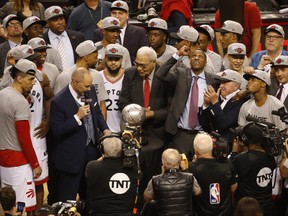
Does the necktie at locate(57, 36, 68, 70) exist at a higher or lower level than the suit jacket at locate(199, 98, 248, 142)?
higher

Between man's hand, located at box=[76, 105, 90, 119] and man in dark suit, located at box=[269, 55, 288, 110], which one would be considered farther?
man in dark suit, located at box=[269, 55, 288, 110]

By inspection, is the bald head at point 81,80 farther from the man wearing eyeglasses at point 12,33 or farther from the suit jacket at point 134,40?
the suit jacket at point 134,40

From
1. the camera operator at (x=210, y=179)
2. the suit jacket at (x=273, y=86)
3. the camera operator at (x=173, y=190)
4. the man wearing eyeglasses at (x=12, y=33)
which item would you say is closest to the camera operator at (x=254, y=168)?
the camera operator at (x=210, y=179)

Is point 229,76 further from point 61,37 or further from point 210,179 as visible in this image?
point 61,37

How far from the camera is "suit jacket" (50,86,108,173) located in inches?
410

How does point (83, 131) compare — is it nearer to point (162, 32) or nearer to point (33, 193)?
point (33, 193)

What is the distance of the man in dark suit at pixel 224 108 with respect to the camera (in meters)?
10.6

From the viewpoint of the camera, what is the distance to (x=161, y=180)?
9164mm

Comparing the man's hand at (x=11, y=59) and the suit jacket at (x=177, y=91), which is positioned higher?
the man's hand at (x=11, y=59)

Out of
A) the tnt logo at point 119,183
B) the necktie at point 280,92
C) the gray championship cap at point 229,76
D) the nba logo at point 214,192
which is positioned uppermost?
the gray championship cap at point 229,76

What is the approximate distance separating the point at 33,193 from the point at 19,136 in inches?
26.1

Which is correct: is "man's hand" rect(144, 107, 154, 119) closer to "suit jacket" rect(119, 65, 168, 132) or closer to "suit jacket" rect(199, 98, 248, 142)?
"suit jacket" rect(119, 65, 168, 132)

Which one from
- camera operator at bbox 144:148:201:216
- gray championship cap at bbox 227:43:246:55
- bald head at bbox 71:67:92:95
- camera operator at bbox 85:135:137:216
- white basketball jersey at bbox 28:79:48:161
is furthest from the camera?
gray championship cap at bbox 227:43:246:55

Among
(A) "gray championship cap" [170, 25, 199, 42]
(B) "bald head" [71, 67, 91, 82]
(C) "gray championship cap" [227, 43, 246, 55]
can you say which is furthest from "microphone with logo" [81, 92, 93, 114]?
(C) "gray championship cap" [227, 43, 246, 55]
